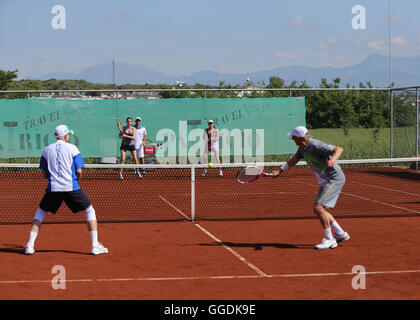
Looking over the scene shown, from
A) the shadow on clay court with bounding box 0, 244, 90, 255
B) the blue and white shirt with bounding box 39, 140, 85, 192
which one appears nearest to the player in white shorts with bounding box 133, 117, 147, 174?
the shadow on clay court with bounding box 0, 244, 90, 255

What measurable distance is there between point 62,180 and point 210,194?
7.51m

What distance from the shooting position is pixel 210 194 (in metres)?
15.8

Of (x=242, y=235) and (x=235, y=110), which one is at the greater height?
A: (x=235, y=110)

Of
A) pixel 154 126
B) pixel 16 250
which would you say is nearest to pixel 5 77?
pixel 154 126

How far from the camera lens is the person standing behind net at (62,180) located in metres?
8.58

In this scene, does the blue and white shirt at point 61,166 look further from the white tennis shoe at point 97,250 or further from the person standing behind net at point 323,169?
the person standing behind net at point 323,169

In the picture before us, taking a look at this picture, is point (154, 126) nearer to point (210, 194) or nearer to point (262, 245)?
point (210, 194)

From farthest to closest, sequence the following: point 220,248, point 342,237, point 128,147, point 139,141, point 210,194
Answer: point 139,141 → point 128,147 → point 210,194 → point 342,237 → point 220,248

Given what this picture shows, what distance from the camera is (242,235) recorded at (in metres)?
10.4

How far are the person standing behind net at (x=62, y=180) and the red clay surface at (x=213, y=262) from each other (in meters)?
0.42

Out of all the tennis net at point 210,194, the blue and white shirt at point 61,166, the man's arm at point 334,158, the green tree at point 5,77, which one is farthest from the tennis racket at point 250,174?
the green tree at point 5,77

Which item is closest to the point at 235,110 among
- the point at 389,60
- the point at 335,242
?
the point at 389,60
